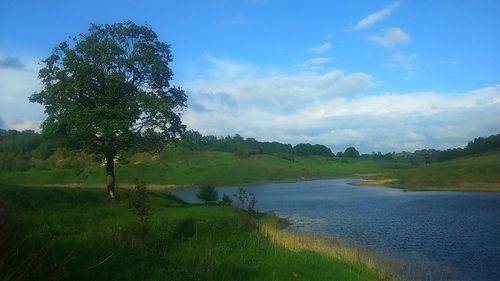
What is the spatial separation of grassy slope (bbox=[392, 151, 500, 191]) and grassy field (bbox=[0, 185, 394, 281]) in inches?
3912

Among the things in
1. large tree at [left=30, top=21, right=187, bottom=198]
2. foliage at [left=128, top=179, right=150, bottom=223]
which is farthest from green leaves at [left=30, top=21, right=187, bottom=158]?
foliage at [left=128, top=179, right=150, bottom=223]

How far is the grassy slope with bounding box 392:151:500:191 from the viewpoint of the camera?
388 ft

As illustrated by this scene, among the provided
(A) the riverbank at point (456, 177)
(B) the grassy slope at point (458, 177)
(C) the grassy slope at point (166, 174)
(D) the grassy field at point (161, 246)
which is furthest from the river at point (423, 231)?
(C) the grassy slope at point (166, 174)

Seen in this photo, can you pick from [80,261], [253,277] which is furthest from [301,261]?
[80,261]

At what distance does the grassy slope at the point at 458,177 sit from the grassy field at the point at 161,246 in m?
99.4

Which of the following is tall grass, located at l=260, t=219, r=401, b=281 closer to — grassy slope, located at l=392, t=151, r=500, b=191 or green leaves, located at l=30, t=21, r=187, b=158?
green leaves, located at l=30, t=21, r=187, b=158

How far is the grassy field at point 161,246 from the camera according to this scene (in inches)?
673

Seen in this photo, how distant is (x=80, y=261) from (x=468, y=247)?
111 ft

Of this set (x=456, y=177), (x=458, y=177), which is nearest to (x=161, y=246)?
(x=458, y=177)

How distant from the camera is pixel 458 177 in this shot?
128m

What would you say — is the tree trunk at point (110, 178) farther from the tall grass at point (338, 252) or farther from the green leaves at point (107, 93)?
the tall grass at point (338, 252)

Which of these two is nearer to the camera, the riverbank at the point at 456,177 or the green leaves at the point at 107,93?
the green leaves at the point at 107,93

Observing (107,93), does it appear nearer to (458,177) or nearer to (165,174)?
(458,177)

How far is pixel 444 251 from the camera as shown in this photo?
38094mm
